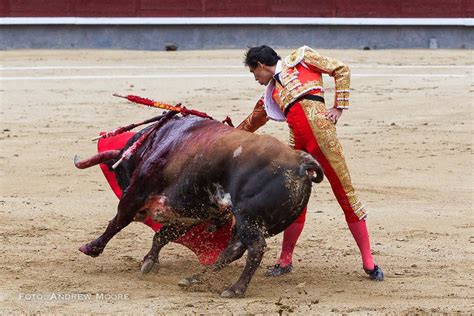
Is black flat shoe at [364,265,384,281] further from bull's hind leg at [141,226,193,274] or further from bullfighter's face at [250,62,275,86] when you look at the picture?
bullfighter's face at [250,62,275,86]

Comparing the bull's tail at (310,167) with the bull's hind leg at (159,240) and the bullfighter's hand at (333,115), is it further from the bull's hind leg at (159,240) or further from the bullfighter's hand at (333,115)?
the bull's hind leg at (159,240)

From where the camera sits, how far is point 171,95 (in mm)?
9141

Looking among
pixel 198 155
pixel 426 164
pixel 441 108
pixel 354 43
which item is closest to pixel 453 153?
pixel 426 164

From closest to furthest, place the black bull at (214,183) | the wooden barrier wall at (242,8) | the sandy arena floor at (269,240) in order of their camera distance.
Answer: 1. the black bull at (214,183)
2. the sandy arena floor at (269,240)
3. the wooden barrier wall at (242,8)

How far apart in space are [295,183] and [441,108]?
497 cm

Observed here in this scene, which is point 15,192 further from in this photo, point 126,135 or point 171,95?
point 171,95

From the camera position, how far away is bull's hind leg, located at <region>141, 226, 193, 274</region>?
449cm

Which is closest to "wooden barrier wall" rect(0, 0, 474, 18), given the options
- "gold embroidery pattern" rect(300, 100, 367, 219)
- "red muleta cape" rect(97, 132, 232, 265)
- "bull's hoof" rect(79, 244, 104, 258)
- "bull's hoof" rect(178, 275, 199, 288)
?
"red muleta cape" rect(97, 132, 232, 265)

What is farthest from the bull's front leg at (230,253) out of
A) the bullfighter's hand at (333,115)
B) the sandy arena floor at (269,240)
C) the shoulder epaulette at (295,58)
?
the shoulder epaulette at (295,58)

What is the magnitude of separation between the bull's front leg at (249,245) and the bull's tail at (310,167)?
0.25 metres

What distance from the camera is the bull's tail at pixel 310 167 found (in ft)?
12.8

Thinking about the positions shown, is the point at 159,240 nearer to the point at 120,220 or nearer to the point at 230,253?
the point at 120,220

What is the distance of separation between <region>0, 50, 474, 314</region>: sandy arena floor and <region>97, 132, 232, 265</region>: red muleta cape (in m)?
0.10

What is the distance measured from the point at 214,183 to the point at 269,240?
1.12 m
